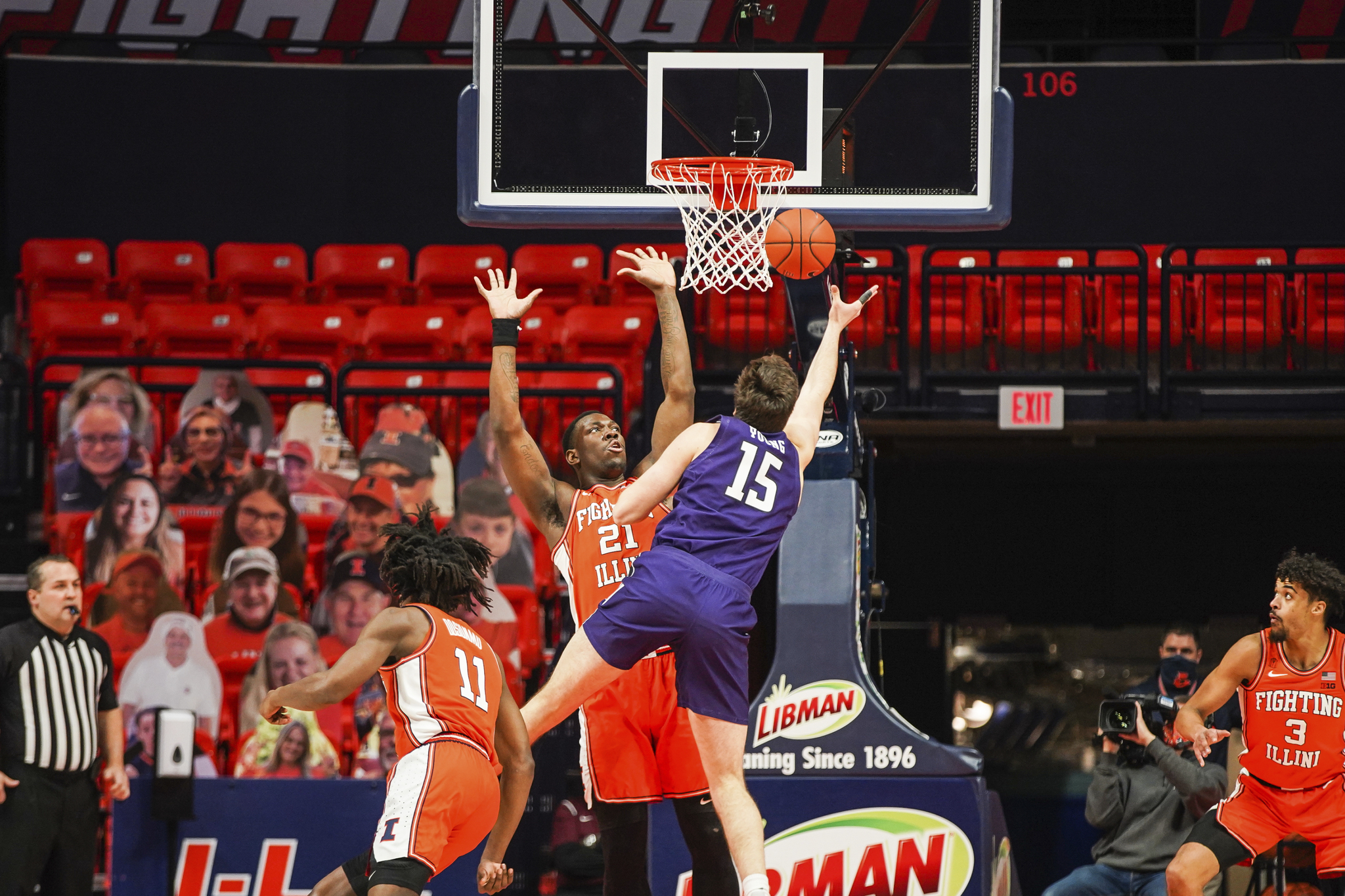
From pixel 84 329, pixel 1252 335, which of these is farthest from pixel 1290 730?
pixel 84 329

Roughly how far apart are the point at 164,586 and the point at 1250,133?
10210mm

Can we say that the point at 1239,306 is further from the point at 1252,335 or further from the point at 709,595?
the point at 709,595

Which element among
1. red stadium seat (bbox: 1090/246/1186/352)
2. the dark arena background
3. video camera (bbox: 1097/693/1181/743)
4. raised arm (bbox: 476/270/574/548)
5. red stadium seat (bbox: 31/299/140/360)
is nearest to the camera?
raised arm (bbox: 476/270/574/548)

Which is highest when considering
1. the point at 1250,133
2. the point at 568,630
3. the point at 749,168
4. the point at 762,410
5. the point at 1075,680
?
the point at 1250,133

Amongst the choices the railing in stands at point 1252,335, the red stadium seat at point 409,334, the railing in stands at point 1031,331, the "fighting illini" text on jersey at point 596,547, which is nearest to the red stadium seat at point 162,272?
the red stadium seat at point 409,334

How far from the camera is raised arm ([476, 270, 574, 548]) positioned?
6.06m

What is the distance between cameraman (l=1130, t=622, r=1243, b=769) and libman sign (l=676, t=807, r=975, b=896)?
6.11 ft

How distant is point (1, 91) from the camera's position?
48.5 feet

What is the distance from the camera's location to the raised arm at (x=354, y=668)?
5191mm

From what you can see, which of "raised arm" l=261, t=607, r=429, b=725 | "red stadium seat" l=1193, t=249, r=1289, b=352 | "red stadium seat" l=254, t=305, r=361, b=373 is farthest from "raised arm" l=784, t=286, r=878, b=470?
"red stadium seat" l=254, t=305, r=361, b=373

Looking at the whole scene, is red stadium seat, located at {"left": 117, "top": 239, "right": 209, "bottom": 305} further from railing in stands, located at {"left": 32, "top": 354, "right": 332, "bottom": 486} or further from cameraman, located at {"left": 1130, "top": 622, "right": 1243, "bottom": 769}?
cameraman, located at {"left": 1130, "top": 622, "right": 1243, "bottom": 769}

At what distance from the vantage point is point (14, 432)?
10836 mm

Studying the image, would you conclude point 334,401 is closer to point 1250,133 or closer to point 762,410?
point 762,410

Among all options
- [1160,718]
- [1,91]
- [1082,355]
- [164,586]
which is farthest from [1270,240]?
[1,91]
